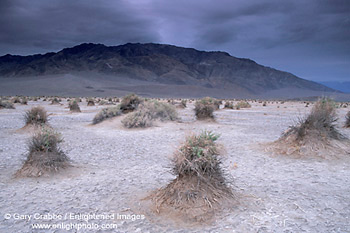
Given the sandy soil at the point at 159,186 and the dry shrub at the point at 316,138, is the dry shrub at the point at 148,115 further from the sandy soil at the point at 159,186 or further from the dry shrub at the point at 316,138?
the dry shrub at the point at 316,138

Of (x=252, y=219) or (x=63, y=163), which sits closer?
(x=252, y=219)

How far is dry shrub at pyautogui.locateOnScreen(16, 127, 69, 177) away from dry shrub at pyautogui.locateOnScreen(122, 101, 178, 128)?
340 inches

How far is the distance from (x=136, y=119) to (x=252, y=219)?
40.7 feet

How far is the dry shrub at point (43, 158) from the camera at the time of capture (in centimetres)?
702

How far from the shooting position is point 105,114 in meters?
18.4

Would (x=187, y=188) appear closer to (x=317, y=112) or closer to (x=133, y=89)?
(x=317, y=112)

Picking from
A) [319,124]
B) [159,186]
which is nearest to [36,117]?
[159,186]

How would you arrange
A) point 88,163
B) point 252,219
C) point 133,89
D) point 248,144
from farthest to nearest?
point 133,89 → point 248,144 → point 88,163 → point 252,219

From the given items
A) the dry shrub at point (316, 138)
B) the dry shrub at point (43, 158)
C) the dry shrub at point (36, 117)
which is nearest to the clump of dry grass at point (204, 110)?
the dry shrub at point (316, 138)

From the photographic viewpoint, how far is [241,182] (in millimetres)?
6727

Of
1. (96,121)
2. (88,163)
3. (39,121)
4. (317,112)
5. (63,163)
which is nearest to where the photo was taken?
(63,163)

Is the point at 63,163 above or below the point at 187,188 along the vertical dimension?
below

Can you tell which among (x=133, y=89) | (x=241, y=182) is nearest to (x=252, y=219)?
(x=241, y=182)

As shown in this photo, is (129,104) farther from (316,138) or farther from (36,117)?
(316,138)
